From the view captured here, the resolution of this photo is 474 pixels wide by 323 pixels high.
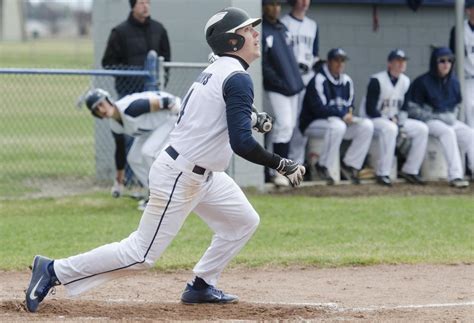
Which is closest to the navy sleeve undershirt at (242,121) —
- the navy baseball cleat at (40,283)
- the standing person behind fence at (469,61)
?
the navy baseball cleat at (40,283)

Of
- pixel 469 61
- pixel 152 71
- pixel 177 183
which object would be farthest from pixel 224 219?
pixel 469 61

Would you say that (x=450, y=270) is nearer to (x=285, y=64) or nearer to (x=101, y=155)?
(x=285, y=64)

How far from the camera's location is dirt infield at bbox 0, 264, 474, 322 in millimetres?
6480

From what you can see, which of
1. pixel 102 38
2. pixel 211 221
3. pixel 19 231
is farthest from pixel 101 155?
pixel 211 221

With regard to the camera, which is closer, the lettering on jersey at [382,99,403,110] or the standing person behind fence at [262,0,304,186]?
the standing person behind fence at [262,0,304,186]

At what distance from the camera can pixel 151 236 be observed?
636 cm

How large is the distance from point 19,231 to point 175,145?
3825 mm

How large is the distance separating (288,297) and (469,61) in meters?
7.04

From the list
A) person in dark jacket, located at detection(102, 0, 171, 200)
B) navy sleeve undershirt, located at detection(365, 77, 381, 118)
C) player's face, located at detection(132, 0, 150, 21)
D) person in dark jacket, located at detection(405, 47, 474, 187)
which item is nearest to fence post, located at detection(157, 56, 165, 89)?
person in dark jacket, located at detection(102, 0, 171, 200)

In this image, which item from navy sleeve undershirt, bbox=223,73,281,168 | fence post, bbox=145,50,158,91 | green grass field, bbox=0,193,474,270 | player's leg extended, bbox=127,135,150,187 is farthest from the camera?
fence post, bbox=145,50,158,91

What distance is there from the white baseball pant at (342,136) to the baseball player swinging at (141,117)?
7.77 feet

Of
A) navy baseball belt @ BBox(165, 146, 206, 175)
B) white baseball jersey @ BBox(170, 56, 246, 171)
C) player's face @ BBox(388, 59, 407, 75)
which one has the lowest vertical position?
player's face @ BBox(388, 59, 407, 75)

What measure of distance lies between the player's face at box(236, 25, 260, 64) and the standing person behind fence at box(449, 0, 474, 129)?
7319 millimetres

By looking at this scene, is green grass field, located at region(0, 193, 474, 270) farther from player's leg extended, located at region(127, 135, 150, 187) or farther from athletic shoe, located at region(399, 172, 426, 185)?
athletic shoe, located at region(399, 172, 426, 185)
